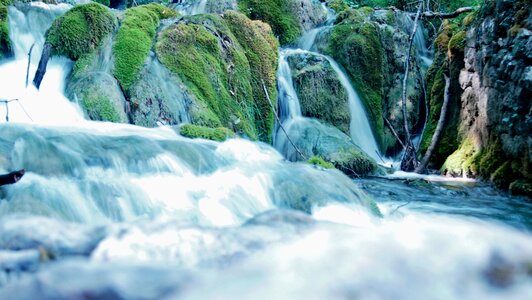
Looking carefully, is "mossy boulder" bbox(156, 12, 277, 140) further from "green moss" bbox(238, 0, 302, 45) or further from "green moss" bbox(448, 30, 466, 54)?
"green moss" bbox(448, 30, 466, 54)

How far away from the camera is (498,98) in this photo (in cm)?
736

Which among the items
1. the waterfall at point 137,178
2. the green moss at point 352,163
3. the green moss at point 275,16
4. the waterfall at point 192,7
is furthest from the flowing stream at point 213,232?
the green moss at point 275,16

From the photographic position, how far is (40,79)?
6.99 m

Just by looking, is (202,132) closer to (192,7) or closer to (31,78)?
(31,78)

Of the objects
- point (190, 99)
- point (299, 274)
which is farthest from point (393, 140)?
point (299, 274)

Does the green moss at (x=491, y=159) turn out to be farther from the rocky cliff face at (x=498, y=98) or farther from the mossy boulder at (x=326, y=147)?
the mossy boulder at (x=326, y=147)

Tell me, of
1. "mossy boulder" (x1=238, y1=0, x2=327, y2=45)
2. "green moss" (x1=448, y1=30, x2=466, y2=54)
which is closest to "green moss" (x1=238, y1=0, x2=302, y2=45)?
"mossy boulder" (x1=238, y1=0, x2=327, y2=45)

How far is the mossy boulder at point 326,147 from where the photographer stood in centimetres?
844

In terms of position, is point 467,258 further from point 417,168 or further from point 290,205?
point 417,168

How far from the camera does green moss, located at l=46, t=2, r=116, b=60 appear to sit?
7.81 m

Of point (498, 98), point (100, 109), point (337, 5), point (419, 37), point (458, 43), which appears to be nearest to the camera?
point (100, 109)

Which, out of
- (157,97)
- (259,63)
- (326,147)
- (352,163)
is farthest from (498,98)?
(157,97)

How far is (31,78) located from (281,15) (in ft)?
24.2

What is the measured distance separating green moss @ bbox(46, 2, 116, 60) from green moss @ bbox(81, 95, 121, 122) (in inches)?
47.9
